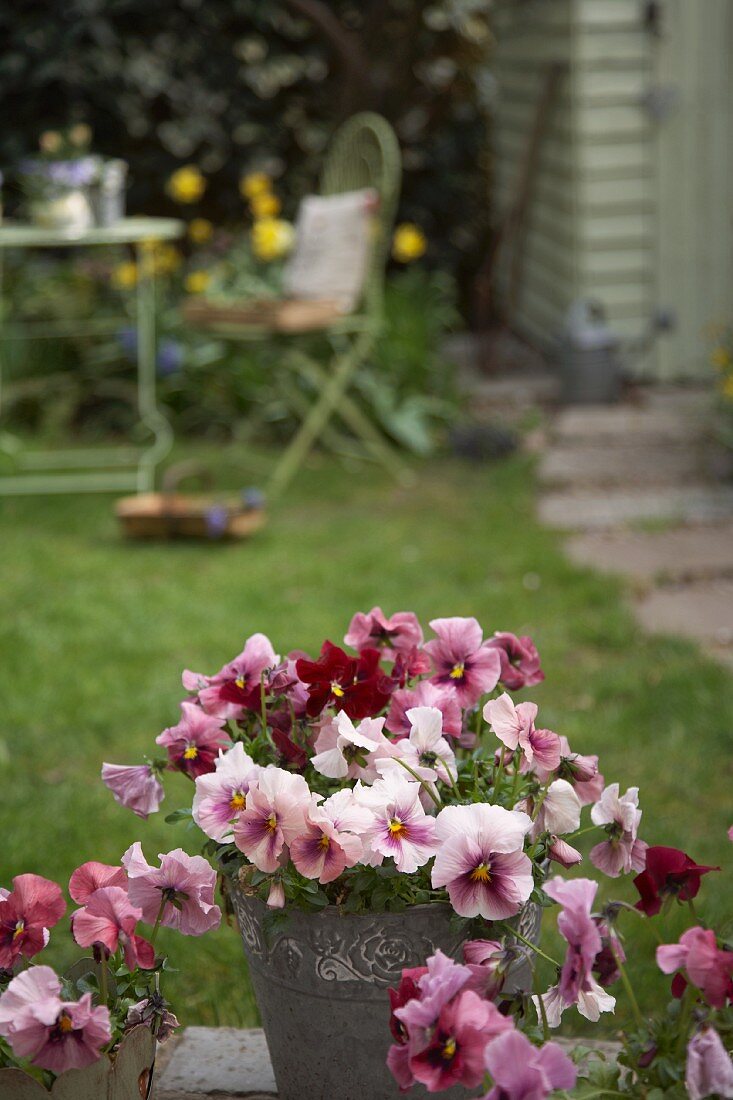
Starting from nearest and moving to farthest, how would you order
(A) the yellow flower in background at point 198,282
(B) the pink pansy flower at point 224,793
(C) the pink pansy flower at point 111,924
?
(C) the pink pansy flower at point 111,924 < (B) the pink pansy flower at point 224,793 < (A) the yellow flower in background at point 198,282

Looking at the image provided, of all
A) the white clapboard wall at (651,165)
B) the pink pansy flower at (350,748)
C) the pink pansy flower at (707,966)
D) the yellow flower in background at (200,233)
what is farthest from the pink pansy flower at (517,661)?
the yellow flower in background at (200,233)

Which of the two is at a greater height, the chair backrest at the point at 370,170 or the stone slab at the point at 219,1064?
the chair backrest at the point at 370,170

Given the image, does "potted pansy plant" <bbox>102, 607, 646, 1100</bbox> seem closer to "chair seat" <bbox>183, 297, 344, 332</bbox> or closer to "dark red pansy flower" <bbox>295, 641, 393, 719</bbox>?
"dark red pansy flower" <bbox>295, 641, 393, 719</bbox>

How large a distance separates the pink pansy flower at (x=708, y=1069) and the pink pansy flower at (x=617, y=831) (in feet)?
0.79

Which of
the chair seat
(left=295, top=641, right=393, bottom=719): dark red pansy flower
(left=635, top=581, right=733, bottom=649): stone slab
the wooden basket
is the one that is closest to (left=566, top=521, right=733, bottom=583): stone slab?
(left=635, top=581, right=733, bottom=649): stone slab

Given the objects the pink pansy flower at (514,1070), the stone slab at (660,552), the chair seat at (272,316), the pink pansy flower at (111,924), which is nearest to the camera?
the pink pansy flower at (514,1070)

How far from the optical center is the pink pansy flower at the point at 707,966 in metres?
1.08

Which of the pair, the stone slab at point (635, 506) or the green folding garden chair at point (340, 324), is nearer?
the stone slab at point (635, 506)

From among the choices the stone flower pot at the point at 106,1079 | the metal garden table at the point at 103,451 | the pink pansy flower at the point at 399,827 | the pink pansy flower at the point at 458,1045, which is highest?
the pink pansy flower at the point at 399,827

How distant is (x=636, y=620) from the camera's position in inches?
140

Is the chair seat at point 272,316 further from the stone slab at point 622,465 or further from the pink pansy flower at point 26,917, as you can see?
the pink pansy flower at point 26,917

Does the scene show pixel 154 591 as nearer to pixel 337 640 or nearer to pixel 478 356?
pixel 337 640

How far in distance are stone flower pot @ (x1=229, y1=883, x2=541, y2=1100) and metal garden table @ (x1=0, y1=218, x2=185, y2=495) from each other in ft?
11.7

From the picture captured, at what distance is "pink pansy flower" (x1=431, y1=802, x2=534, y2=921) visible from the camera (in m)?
1.18
